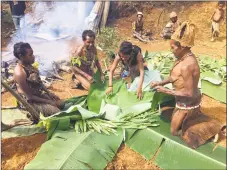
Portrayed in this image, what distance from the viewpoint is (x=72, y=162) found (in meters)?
3.17

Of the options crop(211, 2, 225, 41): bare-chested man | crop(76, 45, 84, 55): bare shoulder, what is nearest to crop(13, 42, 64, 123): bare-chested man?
crop(76, 45, 84, 55): bare shoulder

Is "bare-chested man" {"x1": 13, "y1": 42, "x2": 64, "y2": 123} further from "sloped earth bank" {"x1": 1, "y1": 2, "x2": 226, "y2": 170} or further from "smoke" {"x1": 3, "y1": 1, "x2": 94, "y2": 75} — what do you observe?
"smoke" {"x1": 3, "y1": 1, "x2": 94, "y2": 75}

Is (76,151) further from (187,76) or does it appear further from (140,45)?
(140,45)

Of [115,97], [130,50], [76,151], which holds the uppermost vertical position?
[130,50]

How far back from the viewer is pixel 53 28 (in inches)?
372

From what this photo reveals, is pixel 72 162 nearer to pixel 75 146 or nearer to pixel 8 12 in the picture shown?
pixel 75 146

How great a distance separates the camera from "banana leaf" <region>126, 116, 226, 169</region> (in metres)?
Result: 3.26

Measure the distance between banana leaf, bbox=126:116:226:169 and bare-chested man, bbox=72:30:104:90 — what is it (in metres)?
1.38

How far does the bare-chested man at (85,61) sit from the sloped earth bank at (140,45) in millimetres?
264

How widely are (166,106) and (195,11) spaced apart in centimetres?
864

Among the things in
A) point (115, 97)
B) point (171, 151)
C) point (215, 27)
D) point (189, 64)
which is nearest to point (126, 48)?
point (115, 97)

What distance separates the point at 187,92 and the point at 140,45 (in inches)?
252

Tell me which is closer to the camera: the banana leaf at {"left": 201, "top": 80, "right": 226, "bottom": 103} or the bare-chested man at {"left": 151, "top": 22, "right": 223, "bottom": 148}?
the bare-chested man at {"left": 151, "top": 22, "right": 223, "bottom": 148}

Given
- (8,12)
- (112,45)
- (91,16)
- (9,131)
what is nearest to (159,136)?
(9,131)
